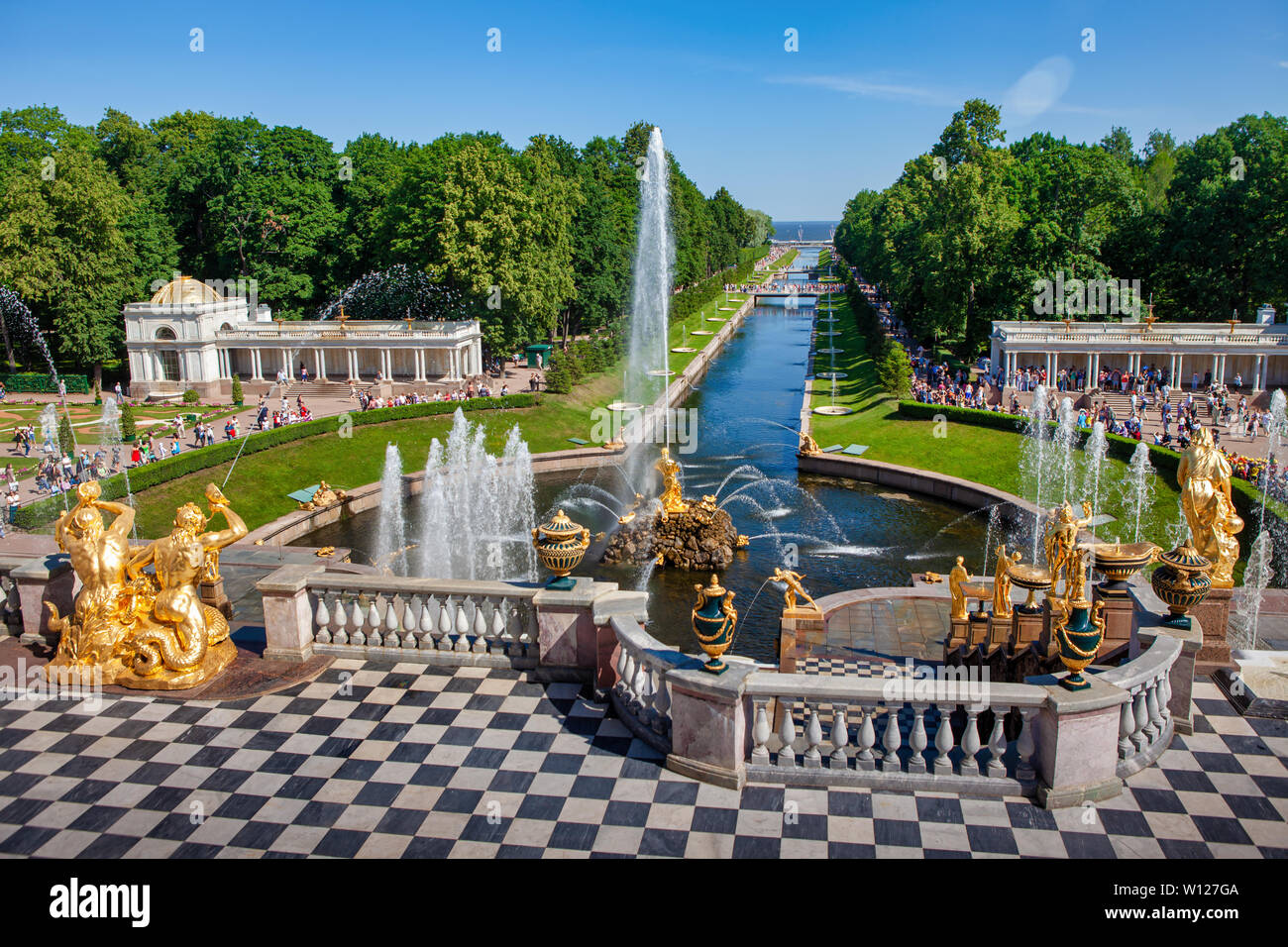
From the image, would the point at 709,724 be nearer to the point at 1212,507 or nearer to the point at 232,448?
the point at 1212,507

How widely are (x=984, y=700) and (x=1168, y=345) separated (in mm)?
55691

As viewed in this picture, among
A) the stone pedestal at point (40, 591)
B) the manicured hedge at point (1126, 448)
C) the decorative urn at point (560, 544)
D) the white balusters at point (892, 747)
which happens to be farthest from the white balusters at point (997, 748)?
the manicured hedge at point (1126, 448)

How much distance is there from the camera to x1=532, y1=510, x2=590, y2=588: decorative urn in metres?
12.9

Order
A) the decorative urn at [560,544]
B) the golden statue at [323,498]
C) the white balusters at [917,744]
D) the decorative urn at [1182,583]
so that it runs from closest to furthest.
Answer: the white balusters at [917,744], the decorative urn at [1182,583], the decorative urn at [560,544], the golden statue at [323,498]

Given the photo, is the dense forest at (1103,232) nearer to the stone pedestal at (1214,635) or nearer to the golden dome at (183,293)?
the golden dome at (183,293)

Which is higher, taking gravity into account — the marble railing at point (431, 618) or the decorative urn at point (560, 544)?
the decorative urn at point (560, 544)

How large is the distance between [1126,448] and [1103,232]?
27.6m

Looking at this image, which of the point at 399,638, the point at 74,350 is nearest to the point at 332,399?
the point at 74,350

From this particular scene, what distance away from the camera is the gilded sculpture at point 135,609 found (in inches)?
510

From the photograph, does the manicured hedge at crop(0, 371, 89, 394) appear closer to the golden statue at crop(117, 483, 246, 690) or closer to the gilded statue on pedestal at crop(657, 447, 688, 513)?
the gilded statue on pedestal at crop(657, 447, 688, 513)

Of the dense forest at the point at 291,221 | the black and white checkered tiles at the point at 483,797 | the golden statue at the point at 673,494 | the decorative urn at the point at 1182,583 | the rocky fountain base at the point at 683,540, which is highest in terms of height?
the dense forest at the point at 291,221

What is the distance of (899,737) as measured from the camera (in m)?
10.4

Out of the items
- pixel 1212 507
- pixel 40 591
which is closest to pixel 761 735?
pixel 1212 507

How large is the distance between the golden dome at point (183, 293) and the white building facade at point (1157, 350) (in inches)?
1998
